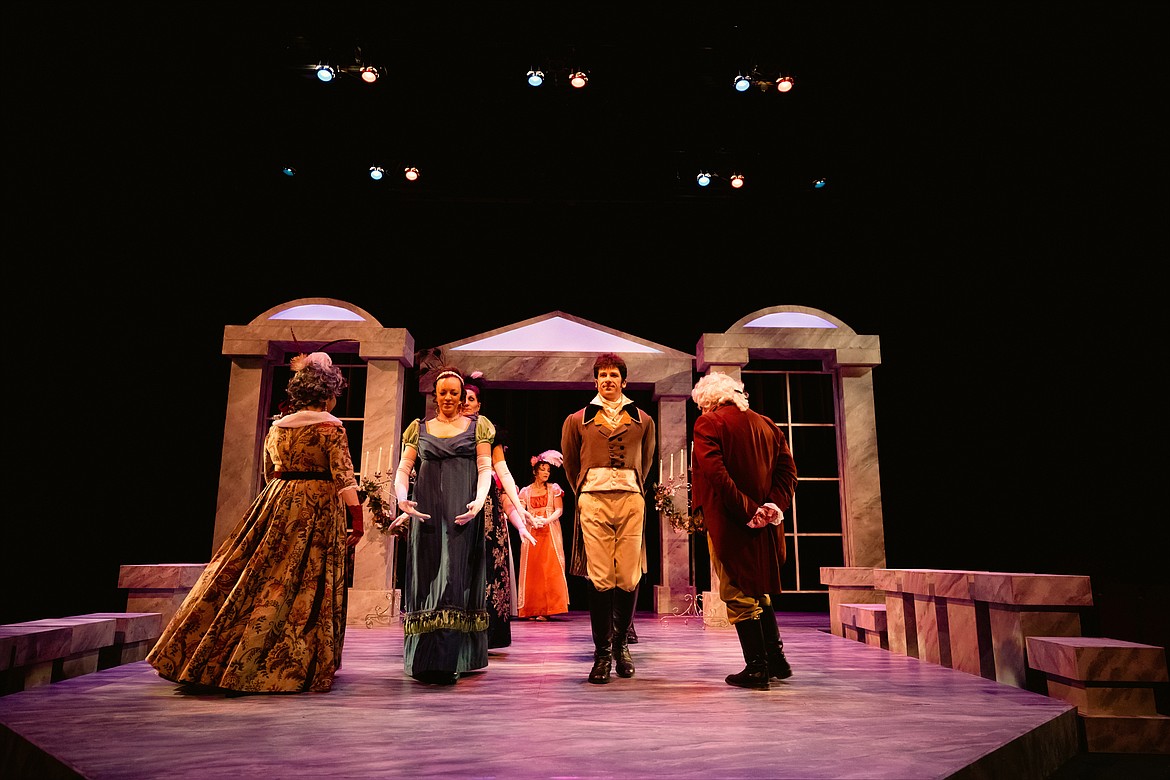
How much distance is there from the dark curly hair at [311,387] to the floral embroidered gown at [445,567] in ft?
1.55

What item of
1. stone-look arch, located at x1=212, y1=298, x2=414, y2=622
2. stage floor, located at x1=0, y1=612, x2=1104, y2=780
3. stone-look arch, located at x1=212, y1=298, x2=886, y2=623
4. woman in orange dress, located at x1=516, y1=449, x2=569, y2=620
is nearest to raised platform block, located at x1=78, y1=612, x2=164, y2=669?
stage floor, located at x1=0, y1=612, x2=1104, y2=780

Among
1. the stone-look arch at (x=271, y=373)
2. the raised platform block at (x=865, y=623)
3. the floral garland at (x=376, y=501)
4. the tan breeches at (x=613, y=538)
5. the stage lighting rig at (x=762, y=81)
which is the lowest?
the raised platform block at (x=865, y=623)

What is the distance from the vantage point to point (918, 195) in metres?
6.47

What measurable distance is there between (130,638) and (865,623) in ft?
15.1

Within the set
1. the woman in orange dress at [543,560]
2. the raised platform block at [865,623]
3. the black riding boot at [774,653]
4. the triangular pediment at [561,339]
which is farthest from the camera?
the triangular pediment at [561,339]

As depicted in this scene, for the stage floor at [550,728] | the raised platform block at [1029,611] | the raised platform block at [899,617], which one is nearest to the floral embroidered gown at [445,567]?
the stage floor at [550,728]

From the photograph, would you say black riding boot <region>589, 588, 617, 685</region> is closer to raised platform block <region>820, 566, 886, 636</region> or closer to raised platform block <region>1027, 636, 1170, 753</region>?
raised platform block <region>1027, 636, 1170, 753</region>

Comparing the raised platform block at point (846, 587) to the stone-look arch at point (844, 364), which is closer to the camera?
the raised platform block at point (846, 587)

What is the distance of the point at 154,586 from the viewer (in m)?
4.25

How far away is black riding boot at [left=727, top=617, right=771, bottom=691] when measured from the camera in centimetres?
294

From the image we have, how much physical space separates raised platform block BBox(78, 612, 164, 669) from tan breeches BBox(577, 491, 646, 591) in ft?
8.58

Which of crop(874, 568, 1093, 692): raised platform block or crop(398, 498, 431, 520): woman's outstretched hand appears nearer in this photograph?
crop(874, 568, 1093, 692): raised platform block

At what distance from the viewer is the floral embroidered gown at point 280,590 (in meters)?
2.74

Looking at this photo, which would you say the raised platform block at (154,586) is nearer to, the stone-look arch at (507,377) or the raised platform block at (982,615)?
the stone-look arch at (507,377)
